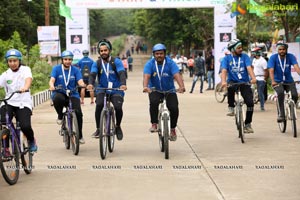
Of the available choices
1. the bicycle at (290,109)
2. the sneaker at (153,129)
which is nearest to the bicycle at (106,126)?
the sneaker at (153,129)

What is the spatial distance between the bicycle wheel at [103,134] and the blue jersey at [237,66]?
2.83 m

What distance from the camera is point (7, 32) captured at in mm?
53344

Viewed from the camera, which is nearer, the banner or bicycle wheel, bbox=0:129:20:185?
bicycle wheel, bbox=0:129:20:185

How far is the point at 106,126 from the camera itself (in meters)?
10.2

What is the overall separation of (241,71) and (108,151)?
2.92 metres

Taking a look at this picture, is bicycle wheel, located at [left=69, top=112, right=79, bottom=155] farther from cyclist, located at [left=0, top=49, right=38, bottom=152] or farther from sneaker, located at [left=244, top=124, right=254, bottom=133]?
sneaker, located at [left=244, top=124, right=254, bottom=133]

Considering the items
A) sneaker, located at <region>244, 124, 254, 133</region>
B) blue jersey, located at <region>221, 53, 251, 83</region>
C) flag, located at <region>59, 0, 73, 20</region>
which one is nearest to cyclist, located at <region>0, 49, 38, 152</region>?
blue jersey, located at <region>221, 53, 251, 83</region>

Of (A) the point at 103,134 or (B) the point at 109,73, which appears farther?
(B) the point at 109,73

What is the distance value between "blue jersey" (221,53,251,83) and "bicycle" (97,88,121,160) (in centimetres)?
248

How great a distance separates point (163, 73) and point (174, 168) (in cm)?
199

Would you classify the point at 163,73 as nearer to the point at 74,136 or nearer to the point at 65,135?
the point at 74,136

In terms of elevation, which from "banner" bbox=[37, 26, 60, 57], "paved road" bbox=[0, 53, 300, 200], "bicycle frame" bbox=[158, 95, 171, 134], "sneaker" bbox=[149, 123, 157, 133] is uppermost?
"banner" bbox=[37, 26, 60, 57]

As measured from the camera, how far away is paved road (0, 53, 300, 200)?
748 cm

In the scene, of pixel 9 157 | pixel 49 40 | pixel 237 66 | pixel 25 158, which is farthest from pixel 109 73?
pixel 49 40
